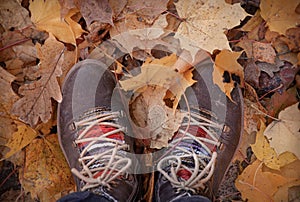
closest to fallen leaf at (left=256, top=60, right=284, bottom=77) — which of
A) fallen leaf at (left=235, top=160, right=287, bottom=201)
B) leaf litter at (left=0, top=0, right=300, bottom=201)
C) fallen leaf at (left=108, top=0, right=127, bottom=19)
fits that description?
leaf litter at (left=0, top=0, right=300, bottom=201)

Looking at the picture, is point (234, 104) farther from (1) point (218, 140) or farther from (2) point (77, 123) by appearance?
(2) point (77, 123)

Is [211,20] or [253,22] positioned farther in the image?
[253,22]

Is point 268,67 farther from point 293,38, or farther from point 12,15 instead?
point 12,15

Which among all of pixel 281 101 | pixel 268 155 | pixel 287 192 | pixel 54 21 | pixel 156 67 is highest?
pixel 54 21

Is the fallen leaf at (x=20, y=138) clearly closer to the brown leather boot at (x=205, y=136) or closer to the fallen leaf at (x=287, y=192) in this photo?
the brown leather boot at (x=205, y=136)

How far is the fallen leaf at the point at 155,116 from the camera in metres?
1.31

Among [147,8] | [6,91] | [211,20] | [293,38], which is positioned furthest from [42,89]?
[293,38]

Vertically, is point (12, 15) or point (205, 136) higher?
point (12, 15)

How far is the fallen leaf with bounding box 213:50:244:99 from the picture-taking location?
49.2 inches

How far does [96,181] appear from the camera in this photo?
1185 mm

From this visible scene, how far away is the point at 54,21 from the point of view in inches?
50.0

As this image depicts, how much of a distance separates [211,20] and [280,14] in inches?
7.4

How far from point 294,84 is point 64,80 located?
643 mm

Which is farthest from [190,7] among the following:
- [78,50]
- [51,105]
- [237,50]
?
[51,105]
